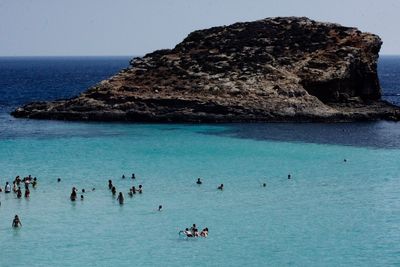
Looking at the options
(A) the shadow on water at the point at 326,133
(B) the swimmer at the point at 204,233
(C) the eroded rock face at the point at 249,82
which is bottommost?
(B) the swimmer at the point at 204,233

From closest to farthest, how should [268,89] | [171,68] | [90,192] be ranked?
[90,192]
[268,89]
[171,68]

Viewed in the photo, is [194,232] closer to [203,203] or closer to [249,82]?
[203,203]

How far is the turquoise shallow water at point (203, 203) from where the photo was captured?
42781 millimetres

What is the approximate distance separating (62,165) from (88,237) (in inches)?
944

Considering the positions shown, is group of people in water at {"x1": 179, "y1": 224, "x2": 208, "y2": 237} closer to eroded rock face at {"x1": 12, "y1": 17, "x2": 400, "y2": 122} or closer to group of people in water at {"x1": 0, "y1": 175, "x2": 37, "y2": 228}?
group of people in water at {"x1": 0, "y1": 175, "x2": 37, "y2": 228}

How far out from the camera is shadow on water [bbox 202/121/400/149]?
8481 centimetres

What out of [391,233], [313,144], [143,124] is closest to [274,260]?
[391,233]

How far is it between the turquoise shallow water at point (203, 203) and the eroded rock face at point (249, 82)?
47.1 feet

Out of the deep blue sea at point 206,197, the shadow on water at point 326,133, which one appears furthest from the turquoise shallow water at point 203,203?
the shadow on water at point 326,133

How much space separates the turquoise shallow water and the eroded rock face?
1435cm

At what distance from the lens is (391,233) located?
46656 mm

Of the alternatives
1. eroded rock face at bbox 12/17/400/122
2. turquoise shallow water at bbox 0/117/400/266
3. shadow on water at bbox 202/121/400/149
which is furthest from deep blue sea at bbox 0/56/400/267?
eroded rock face at bbox 12/17/400/122

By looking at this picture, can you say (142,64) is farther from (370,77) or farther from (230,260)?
(230,260)

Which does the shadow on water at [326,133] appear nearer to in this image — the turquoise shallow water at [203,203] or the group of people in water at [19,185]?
the turquoise shallow water at [203,203]
